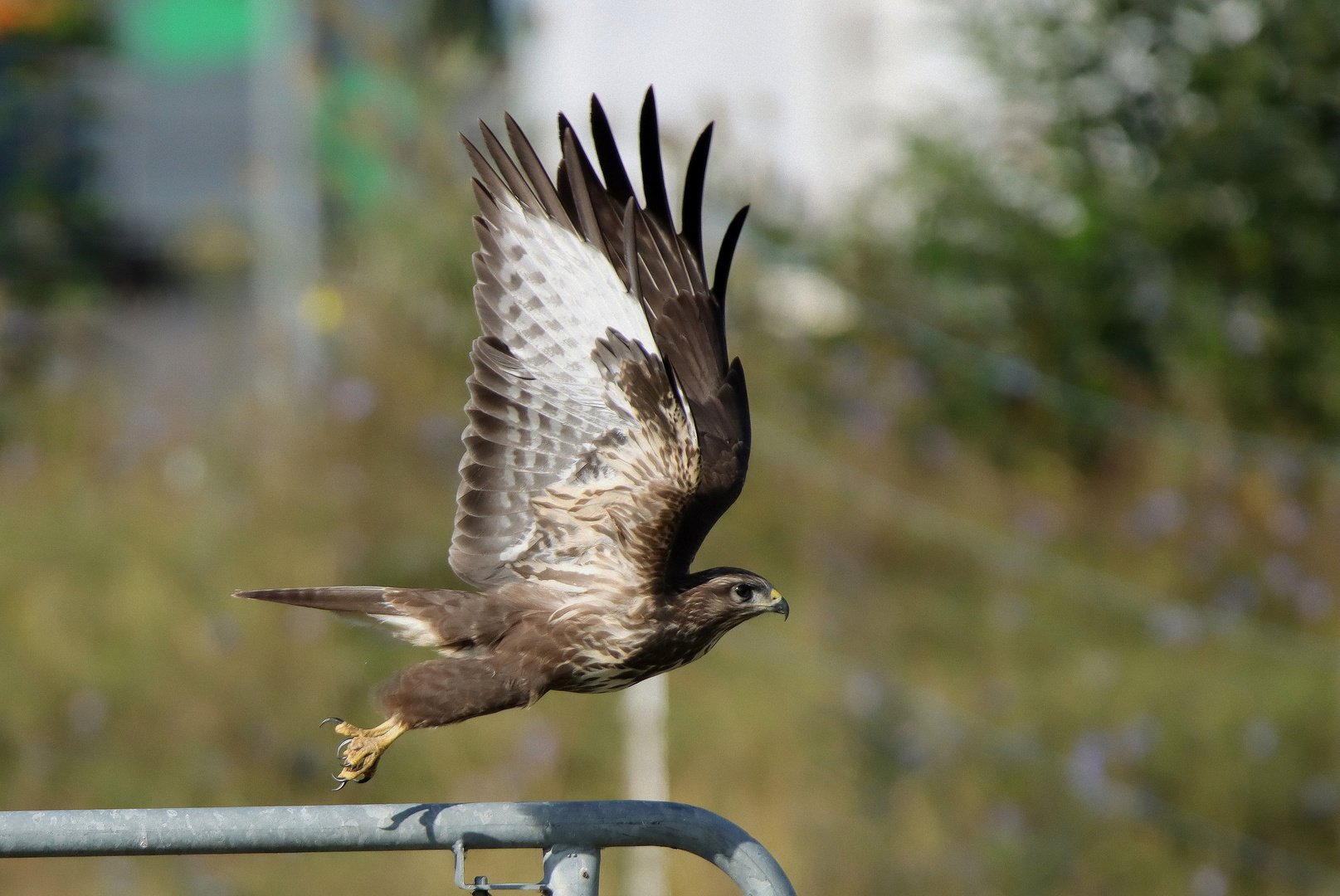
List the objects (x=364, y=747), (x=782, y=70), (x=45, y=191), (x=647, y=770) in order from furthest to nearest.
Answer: (x=782, y=70), (x=45, y=191), (x=647, y=770), (x=364, y=747)

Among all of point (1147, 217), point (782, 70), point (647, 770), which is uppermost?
point (782, 70)

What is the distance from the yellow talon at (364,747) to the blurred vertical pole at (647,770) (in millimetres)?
2860

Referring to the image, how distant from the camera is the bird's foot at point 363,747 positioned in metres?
2.55

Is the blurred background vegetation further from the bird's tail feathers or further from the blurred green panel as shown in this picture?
the blurred green panel

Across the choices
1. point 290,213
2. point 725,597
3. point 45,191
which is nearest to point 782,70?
point 290,213

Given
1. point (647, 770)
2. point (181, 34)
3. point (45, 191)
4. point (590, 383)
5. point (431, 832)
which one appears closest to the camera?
point (431, 832)

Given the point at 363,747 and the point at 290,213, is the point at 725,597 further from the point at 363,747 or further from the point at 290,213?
the point at 290,213

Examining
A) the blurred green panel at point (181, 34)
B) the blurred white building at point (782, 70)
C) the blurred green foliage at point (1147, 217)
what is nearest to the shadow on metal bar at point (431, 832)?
the blurred green foliage at point (1147, 217)

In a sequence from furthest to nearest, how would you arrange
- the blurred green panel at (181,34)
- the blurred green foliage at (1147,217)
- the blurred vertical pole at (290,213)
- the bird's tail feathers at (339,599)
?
1. the blurred green panel at (181,34)
2. the blurred green foliage at (1147,217)
3. the blurred vertical pole at (290,213)
4. the bird's tail feathers at (339,599)

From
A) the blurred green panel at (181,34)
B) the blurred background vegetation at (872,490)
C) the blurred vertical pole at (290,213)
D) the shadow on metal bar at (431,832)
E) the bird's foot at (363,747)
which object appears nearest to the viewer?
the shadow on metal bar at (431,832)

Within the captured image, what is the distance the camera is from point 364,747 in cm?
260

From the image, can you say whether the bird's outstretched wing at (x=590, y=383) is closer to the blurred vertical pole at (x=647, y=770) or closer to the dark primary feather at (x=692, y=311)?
the dark primary feather at (x=692, y=311)

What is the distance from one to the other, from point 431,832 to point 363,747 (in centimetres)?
58

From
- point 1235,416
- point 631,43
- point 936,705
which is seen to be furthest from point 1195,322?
point 631,43
